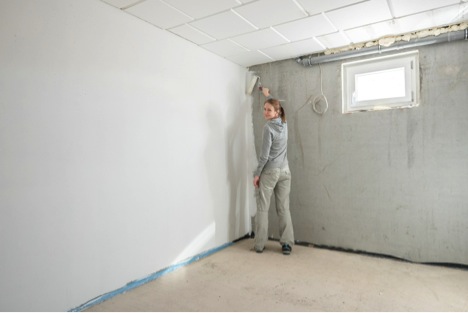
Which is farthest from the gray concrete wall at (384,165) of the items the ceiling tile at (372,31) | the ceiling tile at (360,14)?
the ceiling tile at (360,14)

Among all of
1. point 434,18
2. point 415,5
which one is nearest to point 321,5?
point 415,5

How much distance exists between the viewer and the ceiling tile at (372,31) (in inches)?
105

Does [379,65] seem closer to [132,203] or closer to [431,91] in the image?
[431,91]

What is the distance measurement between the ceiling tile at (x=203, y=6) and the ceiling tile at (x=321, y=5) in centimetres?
54

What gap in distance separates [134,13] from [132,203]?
61.5 inches

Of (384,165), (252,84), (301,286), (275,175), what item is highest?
(252,84)

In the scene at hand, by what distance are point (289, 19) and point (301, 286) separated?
227 centimetres

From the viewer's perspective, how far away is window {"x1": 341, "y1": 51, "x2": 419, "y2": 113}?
2.96 metres

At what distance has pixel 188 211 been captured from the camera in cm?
298

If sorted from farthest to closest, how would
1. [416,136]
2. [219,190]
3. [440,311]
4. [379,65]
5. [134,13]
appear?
[219,190] < [379,65] < [416,136] < [134,13] < [440,311]

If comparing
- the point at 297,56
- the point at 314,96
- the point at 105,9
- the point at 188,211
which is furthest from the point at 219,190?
the point at 105,9

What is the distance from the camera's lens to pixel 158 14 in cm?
241

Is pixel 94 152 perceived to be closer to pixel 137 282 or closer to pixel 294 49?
pixel 137 282

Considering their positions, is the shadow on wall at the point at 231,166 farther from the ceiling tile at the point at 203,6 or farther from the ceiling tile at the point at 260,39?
the ceiling tile at the point at 203,6
